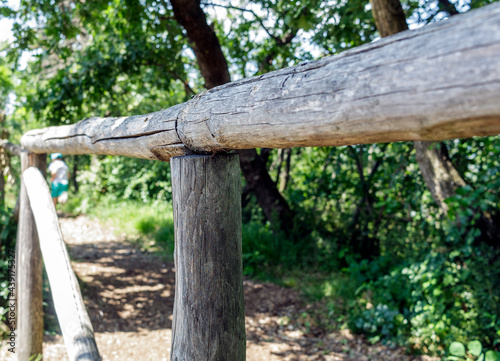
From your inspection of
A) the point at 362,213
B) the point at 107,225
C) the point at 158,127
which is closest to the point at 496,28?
the point at 158,127

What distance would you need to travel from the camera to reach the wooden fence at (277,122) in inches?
26.5

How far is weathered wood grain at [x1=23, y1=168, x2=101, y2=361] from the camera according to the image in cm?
190

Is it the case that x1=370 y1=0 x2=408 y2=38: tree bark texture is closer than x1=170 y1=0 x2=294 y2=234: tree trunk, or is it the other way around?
x1=370 y1=0 x2=408 y2=38: tree bark texture

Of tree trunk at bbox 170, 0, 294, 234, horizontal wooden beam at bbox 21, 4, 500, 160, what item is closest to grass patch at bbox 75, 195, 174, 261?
tree trunk at bbox 170, 0, 294, 234

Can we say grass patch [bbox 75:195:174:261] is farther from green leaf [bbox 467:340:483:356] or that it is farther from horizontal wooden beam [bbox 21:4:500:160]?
horizontal wooden beam [bbox 21:4:500:160]

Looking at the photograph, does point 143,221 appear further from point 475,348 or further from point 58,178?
point 475,348

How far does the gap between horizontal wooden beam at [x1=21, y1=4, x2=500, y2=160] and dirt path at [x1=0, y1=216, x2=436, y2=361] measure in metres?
3.17

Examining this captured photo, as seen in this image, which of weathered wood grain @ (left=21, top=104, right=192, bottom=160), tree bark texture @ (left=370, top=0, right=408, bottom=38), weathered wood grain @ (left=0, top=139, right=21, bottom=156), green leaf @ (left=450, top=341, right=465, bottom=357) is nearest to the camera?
weathered wood grain @ (left=21, top=104, right=192, bottom=160)

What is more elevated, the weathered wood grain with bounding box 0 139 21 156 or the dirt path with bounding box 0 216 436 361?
the weathered wood grain with bounding box 0 139 21 156

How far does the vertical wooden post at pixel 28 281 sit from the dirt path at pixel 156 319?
0.81m

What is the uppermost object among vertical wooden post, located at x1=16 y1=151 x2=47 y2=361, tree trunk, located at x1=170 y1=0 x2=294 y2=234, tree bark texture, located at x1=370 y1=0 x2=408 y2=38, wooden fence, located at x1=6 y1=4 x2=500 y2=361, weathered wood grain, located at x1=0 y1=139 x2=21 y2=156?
tree trunk, located at x1=170 y1=0 x2=294 y2=234

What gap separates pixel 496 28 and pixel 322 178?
5.40 m

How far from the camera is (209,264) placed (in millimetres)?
1249

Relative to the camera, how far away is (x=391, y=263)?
470 cm
